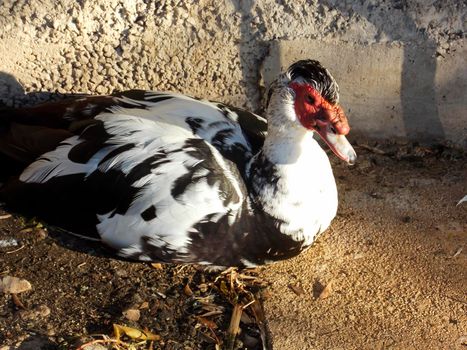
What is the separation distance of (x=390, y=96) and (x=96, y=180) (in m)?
1.52

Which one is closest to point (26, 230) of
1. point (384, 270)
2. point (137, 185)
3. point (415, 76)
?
point (137, 185)

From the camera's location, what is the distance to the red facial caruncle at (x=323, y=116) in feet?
9.54

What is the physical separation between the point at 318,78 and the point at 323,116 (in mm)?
143

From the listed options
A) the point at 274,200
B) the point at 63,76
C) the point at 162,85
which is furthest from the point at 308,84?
the point at 63,76

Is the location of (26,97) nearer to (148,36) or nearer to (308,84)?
(148,36)

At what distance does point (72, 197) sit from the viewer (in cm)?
315

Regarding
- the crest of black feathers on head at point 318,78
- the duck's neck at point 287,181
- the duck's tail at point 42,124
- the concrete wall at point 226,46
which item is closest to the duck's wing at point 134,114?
the duck's tail at point 42,124

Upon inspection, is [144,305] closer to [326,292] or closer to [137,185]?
[137,185]

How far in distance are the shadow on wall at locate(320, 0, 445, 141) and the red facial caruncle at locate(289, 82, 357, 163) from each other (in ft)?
2.67

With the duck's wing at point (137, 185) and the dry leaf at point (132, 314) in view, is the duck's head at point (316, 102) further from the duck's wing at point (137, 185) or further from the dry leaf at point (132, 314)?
the dry leaf at point (132, 314)

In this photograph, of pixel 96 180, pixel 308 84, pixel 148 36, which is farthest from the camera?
pixel 148 36

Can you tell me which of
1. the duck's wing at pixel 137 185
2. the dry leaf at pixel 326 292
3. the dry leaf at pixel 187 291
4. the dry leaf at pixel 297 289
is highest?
the duck's wing at pixel 137 185

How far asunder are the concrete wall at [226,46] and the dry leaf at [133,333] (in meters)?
1.23

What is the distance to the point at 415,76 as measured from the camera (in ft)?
12.1
